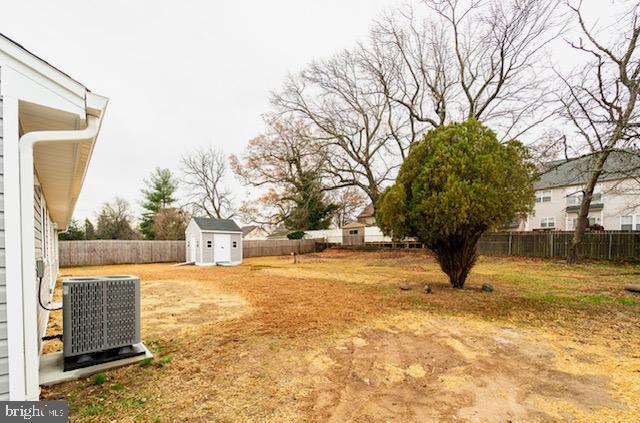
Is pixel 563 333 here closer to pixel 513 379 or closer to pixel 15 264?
pixel 513 379

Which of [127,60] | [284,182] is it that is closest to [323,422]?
[127,60]

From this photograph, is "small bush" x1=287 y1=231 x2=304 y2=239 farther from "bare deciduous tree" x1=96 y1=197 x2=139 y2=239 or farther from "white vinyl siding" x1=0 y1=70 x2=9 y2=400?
"white vinyl siding" x1=0 y1=70 x2=9 y2=400

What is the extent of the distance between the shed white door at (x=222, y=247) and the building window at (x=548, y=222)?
88.4 feet

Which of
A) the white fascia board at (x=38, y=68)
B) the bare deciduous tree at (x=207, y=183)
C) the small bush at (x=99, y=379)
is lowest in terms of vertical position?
the small bush at (x=99, y=379)

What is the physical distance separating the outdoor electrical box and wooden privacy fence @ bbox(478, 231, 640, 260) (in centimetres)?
1409

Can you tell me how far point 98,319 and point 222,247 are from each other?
1442 centimetres

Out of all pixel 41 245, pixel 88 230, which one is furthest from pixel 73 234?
pixel 41 245

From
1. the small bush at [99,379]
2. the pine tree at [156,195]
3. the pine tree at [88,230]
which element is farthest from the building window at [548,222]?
the pine tree at [88,230]

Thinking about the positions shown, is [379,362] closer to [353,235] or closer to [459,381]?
[459,381]

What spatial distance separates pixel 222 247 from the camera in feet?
55.8

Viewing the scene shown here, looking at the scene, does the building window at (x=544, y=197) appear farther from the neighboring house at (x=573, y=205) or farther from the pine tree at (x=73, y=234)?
the pine tree at (x=73, y=234)

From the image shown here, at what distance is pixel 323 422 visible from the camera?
7.22 ft

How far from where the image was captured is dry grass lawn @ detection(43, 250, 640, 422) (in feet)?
7.81

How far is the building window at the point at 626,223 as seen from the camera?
66.8ft
